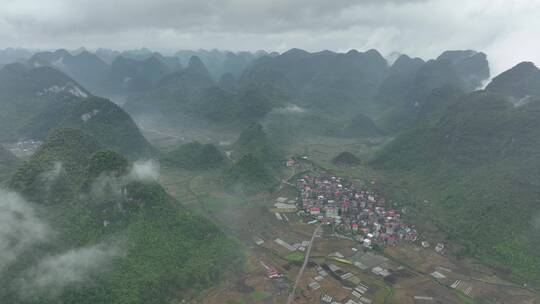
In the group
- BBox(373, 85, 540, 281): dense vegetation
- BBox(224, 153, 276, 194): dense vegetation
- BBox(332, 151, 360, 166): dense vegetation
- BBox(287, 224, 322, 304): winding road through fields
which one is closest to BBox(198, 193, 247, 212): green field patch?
BBox(224, 153, 276, 194): dense vegetation

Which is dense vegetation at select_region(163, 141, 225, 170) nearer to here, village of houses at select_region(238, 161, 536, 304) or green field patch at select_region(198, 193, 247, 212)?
green field patch at select_region(198, 193, 247, 212)

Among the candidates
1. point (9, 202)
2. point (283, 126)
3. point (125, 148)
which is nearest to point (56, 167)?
point (9, 202)

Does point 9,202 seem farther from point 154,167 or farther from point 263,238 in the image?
point 154,167

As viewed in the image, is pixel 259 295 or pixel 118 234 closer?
pixel 259 295

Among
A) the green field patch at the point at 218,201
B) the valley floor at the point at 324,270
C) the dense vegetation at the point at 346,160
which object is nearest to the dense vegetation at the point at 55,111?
the green field patch at the point at 218,201

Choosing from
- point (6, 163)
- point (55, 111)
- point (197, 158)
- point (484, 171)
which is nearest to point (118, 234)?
point (6, 163)

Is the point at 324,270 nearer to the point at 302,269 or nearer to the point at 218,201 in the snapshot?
the point at 302,269
